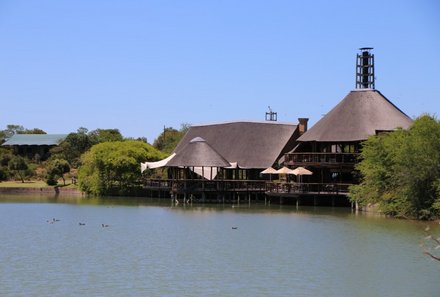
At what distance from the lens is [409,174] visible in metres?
42.4

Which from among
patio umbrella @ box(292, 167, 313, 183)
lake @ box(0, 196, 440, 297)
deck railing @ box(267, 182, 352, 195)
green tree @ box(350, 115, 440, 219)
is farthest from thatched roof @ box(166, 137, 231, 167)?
green tree @ box(350, 115, 440, 219)

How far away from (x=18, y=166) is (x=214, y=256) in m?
62.6

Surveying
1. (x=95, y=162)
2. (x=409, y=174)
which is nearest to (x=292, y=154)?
(x=409, y=174)

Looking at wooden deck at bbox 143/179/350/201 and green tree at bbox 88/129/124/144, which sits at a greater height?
green tree at bbox 88/129/124/144

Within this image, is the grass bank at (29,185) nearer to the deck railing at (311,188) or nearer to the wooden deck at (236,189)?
the wooden deck at (236,189)

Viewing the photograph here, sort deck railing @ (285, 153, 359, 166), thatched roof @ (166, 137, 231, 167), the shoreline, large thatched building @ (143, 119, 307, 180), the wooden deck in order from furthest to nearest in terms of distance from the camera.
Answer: the shoreline, large thatched building @ (143, 119, 307, 180), thatched roof @ (166, 137, 231, 167), deck railing @ (285, 153, 359, 166), the wooden deck

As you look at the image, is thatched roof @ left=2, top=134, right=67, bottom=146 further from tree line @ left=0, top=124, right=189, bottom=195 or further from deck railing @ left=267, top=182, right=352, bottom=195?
deck railing @ left=267, top=182, right=352, bottom=195

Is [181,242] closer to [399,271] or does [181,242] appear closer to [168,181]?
[399,271]

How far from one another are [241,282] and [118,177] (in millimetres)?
47750

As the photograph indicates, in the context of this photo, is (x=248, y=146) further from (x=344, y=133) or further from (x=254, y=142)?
(x=344, y=133)

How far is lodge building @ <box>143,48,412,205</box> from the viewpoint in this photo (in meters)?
56.1

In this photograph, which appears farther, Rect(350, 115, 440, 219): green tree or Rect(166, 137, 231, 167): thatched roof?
Rect(166, 137, 231, 167): thatched roof

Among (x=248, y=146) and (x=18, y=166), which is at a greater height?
(x=248, y=146)

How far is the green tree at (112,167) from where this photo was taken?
6912cm
